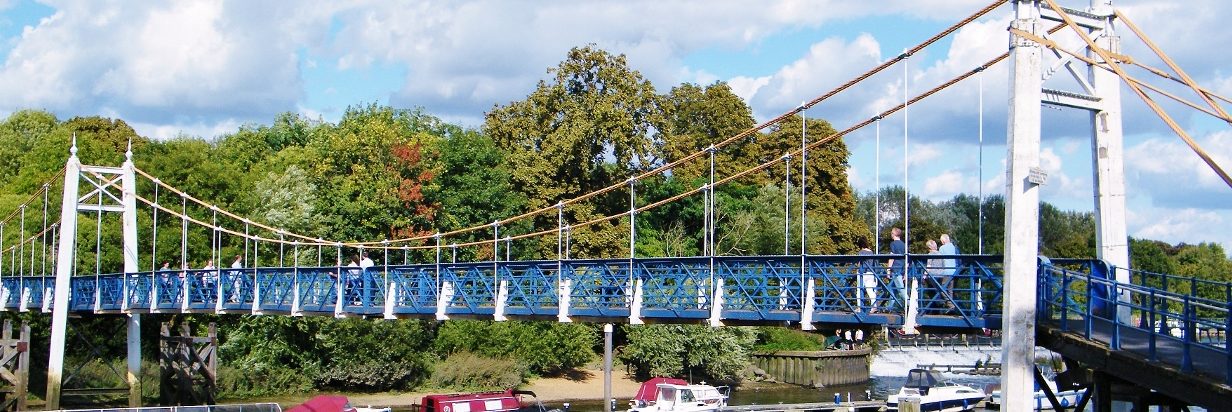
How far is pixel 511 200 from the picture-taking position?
49.3 m

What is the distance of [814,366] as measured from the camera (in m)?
53.6

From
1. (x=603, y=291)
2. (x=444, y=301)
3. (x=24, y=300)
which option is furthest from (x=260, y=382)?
(x=603, y=291)

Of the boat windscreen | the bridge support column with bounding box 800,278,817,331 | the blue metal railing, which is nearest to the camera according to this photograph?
the blue metal railing

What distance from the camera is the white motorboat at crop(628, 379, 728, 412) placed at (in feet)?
112

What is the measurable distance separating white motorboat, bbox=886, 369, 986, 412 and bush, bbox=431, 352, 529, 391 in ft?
51.8

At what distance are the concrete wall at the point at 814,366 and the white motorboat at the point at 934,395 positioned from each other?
17.1 metres

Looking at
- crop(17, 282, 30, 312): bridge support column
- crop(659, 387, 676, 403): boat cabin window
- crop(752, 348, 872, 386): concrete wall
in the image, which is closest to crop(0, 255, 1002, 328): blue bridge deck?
crop(17, 282, 30, 312): bridge support column

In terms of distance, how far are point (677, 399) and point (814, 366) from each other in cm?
1988

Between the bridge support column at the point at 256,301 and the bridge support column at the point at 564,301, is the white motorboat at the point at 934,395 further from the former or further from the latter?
the bridge support column at the point at 256,301

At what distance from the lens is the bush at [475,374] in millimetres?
46531

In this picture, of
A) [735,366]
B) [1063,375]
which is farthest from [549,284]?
[735,366]

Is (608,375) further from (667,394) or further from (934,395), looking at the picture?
(934,395)

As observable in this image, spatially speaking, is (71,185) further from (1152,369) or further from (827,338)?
(827,338)

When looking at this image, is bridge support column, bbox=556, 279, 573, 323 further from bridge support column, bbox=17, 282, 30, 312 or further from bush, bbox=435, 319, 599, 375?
bush, bbox=435, 319, 599, 375
